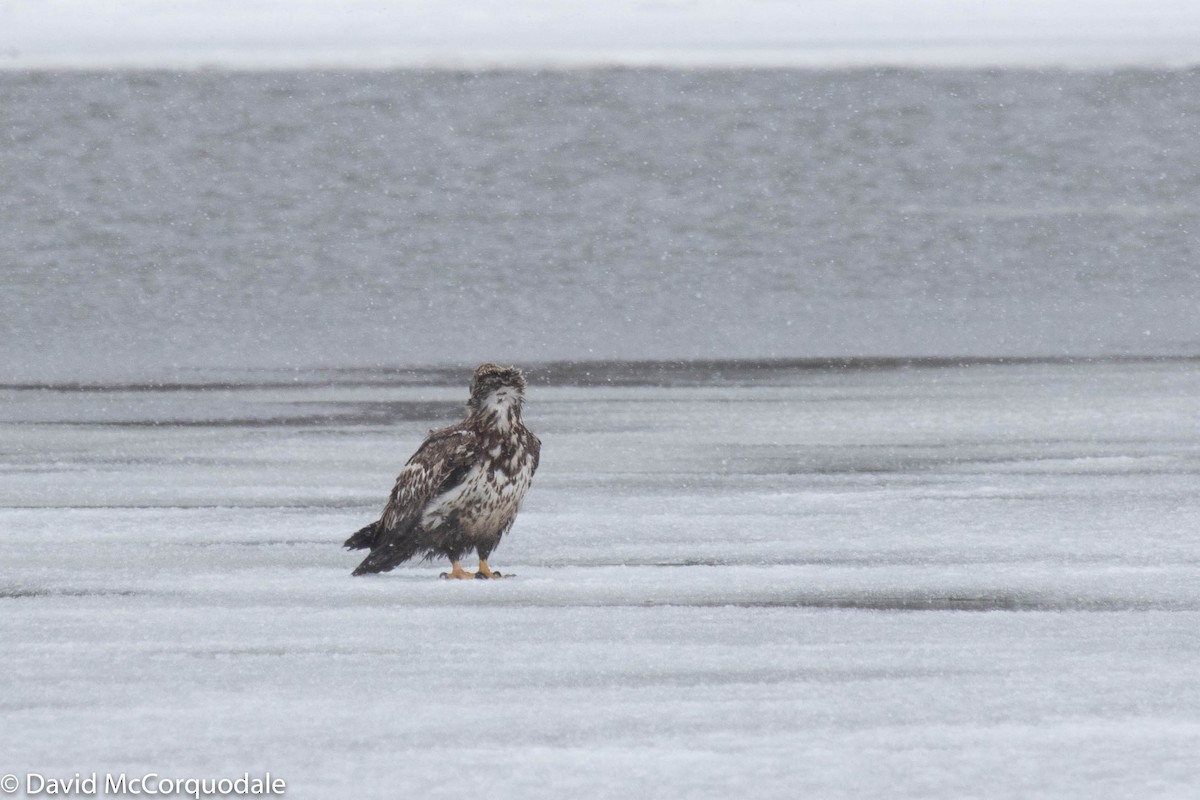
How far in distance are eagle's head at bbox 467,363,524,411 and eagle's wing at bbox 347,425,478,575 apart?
10 cm

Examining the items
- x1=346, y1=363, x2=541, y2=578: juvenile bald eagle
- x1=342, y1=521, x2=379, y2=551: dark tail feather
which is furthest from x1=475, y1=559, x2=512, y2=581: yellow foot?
x1=342, y1=521, x2=379, y2=551: dark tail feather

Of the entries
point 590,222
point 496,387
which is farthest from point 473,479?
point 590,222

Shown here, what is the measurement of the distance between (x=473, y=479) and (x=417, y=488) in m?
0.17

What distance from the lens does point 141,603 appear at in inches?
275

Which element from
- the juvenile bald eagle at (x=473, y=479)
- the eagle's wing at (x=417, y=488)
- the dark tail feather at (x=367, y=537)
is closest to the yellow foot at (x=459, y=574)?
the juvenile bald eagle at (x=473, y=479)

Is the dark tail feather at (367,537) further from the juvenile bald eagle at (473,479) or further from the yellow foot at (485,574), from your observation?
the yellow foot at (485,574)

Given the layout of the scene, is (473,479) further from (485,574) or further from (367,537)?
(367,537)

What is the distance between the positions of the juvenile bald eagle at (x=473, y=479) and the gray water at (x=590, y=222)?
332 inches

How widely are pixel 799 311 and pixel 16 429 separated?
7.11 m

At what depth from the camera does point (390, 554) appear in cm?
759

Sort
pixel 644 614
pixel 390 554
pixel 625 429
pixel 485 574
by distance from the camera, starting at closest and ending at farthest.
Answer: pixel 644 614 < pixel 485 574 < pixel 390 554 < pixel 625 429

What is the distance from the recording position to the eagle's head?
7324 millimetres

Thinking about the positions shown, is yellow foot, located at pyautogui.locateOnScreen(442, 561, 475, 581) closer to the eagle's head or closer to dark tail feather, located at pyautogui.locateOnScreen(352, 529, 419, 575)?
dark tail feather, located at pyautogui.locateOnScreen(352, 529, 419, 575)

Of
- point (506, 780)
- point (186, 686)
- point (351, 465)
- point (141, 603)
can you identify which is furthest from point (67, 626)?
point (351, 465)
